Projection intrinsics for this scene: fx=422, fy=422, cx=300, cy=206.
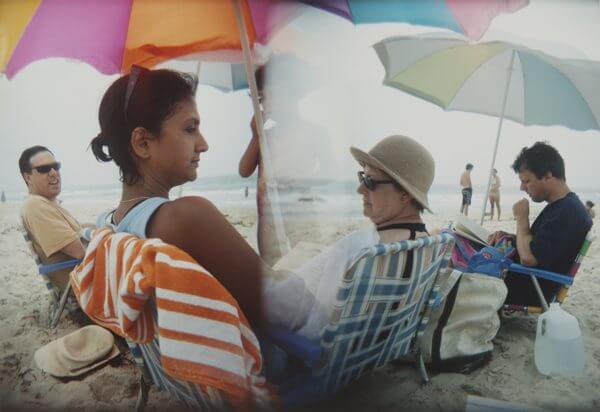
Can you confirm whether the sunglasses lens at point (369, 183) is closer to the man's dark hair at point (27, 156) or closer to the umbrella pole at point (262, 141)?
the umbrella pole at point (262, 141)

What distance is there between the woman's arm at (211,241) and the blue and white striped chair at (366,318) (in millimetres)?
226

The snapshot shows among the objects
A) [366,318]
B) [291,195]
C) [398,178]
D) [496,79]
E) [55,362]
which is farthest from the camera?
[496,79]

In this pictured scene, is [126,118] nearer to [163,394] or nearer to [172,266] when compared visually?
[172,266]

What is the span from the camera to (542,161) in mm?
2451

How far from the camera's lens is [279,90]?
2.72 metres

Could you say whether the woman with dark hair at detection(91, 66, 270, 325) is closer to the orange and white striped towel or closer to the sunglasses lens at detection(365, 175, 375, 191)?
the orange and white striped towel

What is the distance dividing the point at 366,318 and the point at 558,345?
128 cm

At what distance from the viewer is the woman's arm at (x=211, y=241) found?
102 cm

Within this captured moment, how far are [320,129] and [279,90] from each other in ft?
1.21

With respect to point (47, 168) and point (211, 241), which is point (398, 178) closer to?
point (211, 241)

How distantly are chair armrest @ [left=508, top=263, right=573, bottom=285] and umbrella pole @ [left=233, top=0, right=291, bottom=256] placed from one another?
1.32 m

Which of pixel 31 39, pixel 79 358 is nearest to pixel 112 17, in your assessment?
pixel 31 39

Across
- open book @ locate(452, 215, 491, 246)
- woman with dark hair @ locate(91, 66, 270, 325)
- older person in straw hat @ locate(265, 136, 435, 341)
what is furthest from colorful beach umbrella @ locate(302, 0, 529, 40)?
woman with dark hair @ locate(91, 66, 270, 325)

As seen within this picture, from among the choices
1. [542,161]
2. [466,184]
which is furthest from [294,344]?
[466,184]
